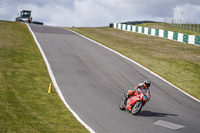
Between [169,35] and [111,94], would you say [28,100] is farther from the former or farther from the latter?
[169,35]

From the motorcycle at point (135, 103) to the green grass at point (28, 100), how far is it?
9.44ft

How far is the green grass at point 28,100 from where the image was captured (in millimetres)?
10327

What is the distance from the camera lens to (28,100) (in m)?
13.6

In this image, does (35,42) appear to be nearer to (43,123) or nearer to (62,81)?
(62,81)

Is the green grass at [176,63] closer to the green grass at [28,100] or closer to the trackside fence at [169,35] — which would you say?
the trackside fence at [169,35]

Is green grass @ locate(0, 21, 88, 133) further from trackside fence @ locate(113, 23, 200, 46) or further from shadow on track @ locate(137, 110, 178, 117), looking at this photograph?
trackside fence @ locate(113, 23, 200, 46)

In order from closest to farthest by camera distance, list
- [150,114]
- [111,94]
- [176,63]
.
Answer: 1. [150,114]
2. [111,94]
3. [176,63]

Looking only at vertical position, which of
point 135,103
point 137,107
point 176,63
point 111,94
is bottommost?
point 111,94

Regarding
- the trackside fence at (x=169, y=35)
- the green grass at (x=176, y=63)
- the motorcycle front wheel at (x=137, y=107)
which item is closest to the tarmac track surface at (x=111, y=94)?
the motorcycle front wheel at (x=137, y=107)

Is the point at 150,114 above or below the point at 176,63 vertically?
below

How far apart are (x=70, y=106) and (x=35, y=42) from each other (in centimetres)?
1790

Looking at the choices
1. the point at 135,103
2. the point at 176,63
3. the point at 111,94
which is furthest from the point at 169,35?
the point at 135,103

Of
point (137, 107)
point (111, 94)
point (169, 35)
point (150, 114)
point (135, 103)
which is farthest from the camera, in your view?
point (169, 35)

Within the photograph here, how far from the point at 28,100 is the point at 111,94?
4.99 metres
